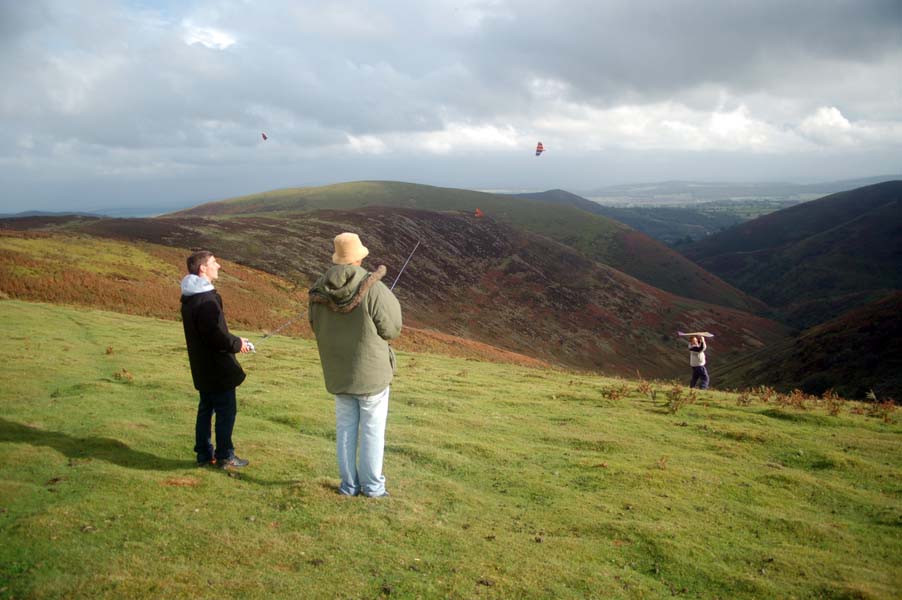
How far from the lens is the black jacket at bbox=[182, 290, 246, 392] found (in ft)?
25.5

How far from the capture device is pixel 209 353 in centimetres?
798

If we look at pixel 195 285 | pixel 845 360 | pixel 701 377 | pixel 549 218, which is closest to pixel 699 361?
pixel 701 377

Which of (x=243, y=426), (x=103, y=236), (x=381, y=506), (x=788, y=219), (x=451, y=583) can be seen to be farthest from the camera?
(x=788, y=219)

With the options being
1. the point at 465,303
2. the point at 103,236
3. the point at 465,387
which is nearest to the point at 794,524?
the point at 465,387

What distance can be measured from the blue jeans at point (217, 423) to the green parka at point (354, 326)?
193 cm

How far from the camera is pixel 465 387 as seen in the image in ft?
61.0

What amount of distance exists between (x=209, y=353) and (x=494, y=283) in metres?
65.2

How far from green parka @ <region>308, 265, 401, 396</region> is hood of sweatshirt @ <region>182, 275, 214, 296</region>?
68.2 inches

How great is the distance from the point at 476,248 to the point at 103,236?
49.0 meters

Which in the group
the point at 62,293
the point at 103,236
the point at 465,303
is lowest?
the point at 465,303

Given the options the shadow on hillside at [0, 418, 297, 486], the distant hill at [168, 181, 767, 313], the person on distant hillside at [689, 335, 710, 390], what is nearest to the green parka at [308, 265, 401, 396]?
the shadow on hillside at [0, 418, 297, 486]

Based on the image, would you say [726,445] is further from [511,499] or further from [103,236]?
[103,236]

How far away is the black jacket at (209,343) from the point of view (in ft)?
25.5

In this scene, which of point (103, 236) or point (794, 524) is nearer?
point (794, 524)
